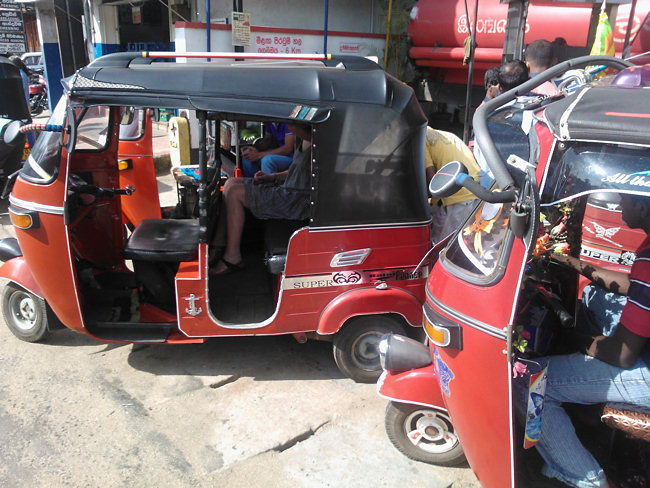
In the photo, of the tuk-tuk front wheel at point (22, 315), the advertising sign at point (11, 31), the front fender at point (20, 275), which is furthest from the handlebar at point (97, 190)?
the advertising sign at point (11, 31)

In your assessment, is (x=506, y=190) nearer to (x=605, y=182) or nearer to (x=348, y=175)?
(x=605, y=182)

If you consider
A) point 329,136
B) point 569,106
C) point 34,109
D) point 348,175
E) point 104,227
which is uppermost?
point 569,106

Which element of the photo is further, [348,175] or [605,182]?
[348,175]

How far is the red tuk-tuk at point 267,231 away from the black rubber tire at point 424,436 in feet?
2.68

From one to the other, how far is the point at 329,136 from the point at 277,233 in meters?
0.98

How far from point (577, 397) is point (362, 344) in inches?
60.7

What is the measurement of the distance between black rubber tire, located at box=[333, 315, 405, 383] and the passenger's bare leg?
1092 mm

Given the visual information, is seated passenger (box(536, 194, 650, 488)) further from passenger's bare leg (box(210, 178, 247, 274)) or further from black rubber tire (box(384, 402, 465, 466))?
passenger's bare leg (box(210, 178, 247, 274))

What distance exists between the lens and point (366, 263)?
3.46m

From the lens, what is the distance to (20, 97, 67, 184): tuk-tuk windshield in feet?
11.2

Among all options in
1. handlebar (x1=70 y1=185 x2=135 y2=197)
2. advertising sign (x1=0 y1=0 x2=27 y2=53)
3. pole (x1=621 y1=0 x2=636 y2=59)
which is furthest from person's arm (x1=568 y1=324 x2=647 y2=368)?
advertising sign (x1=0 y1=0 x2=27 y2=53)

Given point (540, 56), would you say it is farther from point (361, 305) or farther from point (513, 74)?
point (361, 305)

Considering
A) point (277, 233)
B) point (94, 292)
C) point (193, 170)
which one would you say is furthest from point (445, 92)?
point (94, 292)

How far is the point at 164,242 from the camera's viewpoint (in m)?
3.91
